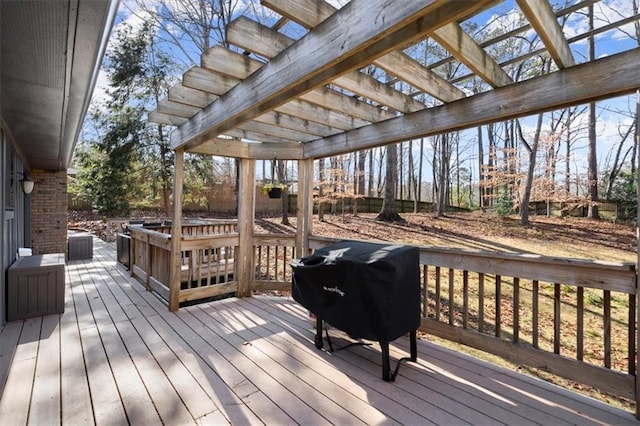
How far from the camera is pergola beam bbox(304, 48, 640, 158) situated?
1.97 meters

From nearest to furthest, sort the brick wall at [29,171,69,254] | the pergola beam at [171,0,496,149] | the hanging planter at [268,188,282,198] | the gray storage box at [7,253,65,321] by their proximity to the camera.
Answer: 1. the pergola beam at [171,0,496,149]
2. the gray storage box at [7,253,65,321]
3. the hanging planter at [268,188,282,198]
4. the brick wall at [29,171,69,254]

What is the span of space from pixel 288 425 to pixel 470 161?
78.6ft

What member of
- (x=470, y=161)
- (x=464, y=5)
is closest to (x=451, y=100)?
(x=464, y=5)

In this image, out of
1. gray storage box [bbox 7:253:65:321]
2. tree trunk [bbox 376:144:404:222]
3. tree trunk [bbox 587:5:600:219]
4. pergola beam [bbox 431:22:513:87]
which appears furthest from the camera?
tree trunk [bbox 587:5:600:219]

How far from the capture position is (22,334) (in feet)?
10.5

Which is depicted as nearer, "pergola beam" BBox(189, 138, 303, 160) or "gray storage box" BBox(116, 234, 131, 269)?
"pergola beam" BBox(189, 138, 303, 160)

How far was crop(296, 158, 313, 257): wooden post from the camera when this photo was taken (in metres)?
4.36

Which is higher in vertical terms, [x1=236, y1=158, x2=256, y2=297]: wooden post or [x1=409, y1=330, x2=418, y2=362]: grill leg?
[x1=236, y1=158, x2=256, y2=297]: wooden post

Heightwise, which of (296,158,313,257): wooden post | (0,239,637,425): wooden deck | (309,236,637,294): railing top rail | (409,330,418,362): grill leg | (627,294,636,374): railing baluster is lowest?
(0,239,637,425): wooden deck

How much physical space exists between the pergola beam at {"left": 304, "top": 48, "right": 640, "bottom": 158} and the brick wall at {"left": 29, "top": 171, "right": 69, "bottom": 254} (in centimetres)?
785

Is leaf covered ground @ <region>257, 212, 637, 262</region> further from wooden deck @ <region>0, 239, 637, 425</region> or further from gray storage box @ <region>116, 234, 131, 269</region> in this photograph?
wooden deck @ <region>0, 239, 637, 425</region>

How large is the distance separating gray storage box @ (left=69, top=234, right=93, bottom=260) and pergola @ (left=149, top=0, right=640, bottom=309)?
5.11m

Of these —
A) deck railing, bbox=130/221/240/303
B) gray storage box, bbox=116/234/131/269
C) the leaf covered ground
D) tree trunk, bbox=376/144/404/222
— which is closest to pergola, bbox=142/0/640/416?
deck railing, bbox=130/221/240/303

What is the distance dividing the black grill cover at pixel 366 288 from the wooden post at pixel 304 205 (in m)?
1.60
